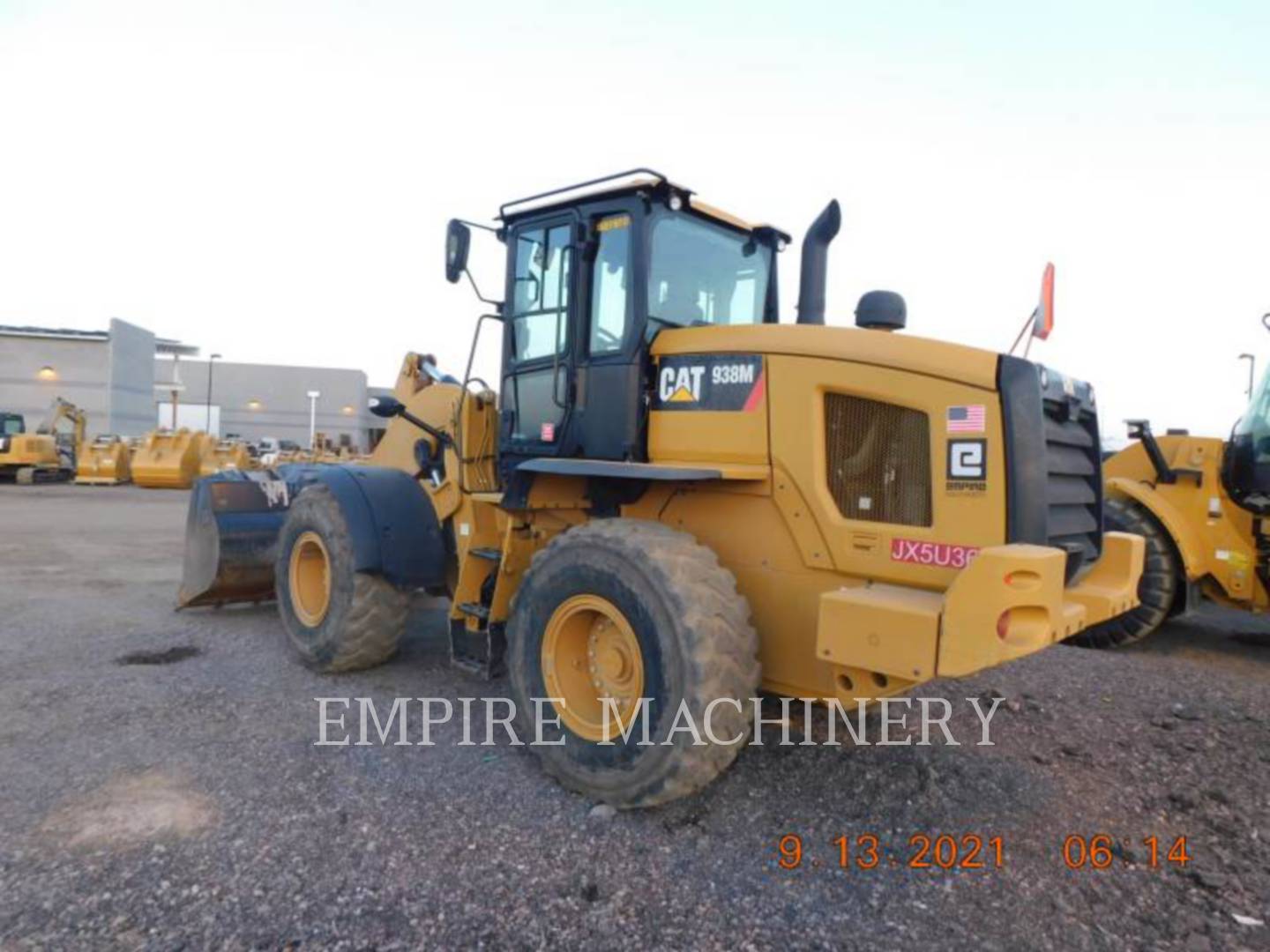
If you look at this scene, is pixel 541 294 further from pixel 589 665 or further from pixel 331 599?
pixel 331 599

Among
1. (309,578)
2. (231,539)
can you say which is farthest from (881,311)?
(231,539)

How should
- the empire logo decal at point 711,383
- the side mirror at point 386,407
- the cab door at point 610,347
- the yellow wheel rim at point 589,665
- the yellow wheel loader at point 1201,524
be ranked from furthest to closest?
the yellow wheel loader at point 1201,524, the side mirror at point 386,407, the cab door at point 610,347, the empire logo decal at point 711,383, the yellow wheel rim at point 589,665

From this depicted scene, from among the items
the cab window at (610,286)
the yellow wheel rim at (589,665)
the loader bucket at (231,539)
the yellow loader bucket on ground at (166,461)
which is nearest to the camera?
the yellow wheel rim at (589,665)

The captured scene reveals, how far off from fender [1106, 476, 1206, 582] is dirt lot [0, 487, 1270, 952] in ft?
5.32

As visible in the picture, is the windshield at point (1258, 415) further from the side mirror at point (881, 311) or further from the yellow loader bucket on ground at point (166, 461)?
the yellow loader bucket on ground at point (166, 461)

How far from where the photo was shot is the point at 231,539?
660cm

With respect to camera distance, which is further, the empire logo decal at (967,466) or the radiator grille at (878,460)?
the radiator grille at (878,460)

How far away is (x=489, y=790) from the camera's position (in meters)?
3.80

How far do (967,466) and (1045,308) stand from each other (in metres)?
0.76

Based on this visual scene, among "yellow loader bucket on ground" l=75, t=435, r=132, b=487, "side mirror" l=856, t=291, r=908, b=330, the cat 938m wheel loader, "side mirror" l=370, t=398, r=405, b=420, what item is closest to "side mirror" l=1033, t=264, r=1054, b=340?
the cat 938m wheel loader

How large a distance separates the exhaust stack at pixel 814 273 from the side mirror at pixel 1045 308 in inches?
46.9

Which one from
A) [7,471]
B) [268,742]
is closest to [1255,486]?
[268,742]

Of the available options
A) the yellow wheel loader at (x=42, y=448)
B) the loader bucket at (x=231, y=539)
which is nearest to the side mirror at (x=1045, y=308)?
the loader bucket at (x=231, y=539)

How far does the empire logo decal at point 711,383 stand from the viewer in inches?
150
